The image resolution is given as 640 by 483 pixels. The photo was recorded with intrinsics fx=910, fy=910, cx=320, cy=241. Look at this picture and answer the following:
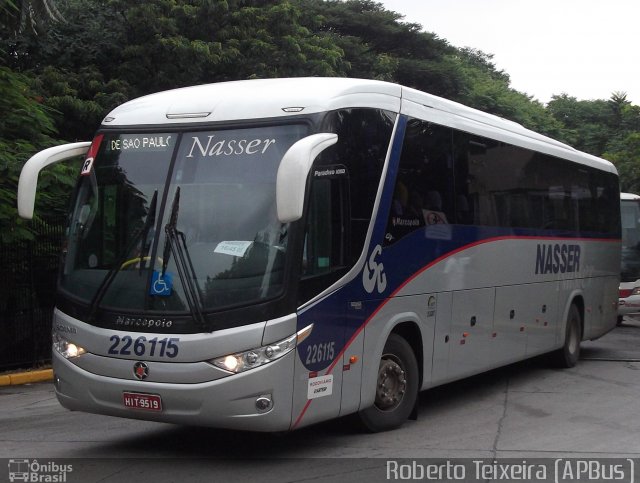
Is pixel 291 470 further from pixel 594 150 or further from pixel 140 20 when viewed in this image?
pixel 594 150

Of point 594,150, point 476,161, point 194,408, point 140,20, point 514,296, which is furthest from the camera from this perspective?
point 594,150

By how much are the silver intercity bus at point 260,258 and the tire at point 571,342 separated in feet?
14.9

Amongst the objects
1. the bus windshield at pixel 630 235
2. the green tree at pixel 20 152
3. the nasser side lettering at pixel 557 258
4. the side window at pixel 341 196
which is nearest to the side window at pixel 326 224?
the side window at pixel 341 196

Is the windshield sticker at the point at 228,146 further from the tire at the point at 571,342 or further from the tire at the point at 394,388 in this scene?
the tire at the point at 571,342

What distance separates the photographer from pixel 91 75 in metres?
22.5

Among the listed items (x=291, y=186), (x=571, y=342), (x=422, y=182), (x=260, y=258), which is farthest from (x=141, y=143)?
(x=571, y=342)

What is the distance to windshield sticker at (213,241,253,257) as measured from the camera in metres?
7.34

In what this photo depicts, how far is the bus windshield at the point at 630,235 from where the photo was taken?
23711mm

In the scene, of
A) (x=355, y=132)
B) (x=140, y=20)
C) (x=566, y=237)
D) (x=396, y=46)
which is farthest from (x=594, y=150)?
(x=355, y=132)

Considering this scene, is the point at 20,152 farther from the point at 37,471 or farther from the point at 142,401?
the point at 142,401

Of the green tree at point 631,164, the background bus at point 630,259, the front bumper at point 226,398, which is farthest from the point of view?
the green tree at point 631,164

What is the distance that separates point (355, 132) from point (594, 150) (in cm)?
5060

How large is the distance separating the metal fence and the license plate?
24.4 feet

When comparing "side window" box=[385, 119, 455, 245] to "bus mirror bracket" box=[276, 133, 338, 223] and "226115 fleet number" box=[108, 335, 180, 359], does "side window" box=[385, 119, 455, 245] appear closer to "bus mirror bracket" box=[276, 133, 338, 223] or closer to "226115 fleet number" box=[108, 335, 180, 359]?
"bus mirror bracket" box=[276, 133, 338, 223]
